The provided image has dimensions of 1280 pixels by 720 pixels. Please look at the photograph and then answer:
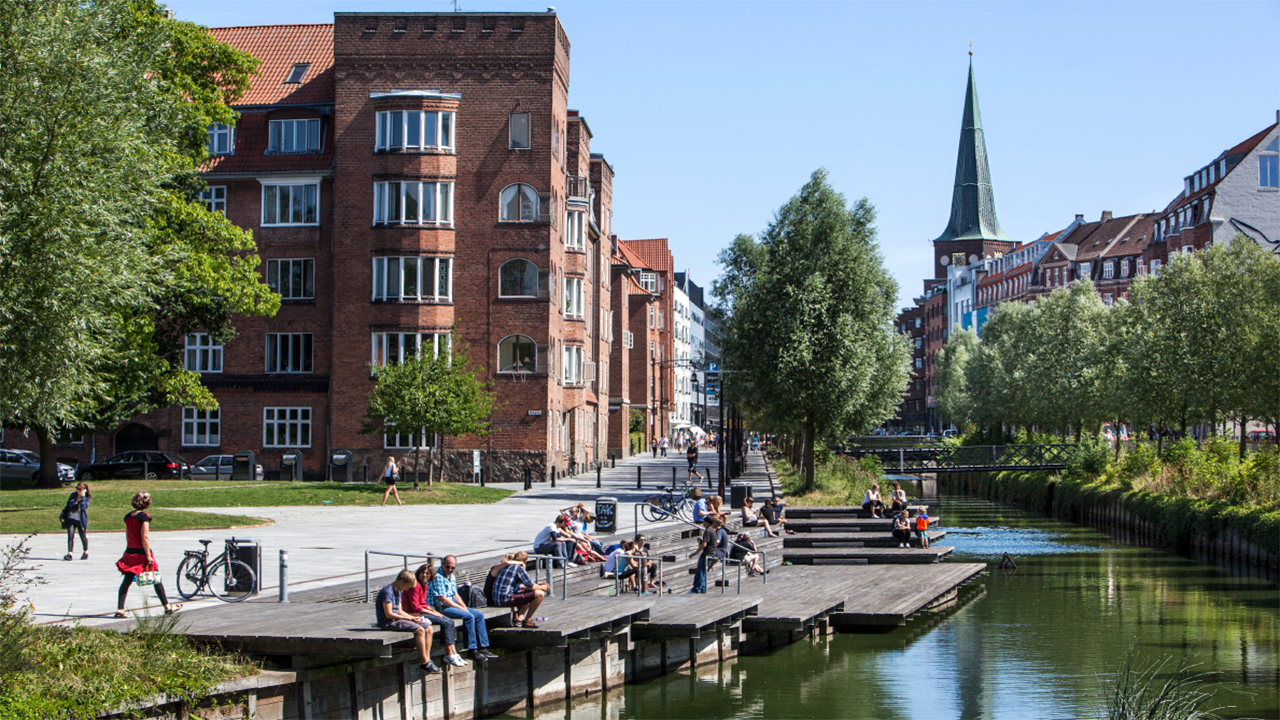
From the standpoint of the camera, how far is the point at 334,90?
5616 centimetres

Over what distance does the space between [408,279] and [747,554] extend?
27239 mm

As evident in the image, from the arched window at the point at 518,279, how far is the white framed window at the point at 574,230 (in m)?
8.83

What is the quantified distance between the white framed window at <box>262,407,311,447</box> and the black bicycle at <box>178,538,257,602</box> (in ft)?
121

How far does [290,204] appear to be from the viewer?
182 ft

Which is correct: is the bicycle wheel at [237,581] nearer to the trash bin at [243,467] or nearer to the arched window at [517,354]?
the trash bin at [243,467]

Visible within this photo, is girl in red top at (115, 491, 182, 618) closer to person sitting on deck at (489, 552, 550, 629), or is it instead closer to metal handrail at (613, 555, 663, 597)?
person sitting on deck at (489, 552, 550, 629)

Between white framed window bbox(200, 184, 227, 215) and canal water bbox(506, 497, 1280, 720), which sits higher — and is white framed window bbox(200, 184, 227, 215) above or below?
above

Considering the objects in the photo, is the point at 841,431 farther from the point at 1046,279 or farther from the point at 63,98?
the point at 1046,279

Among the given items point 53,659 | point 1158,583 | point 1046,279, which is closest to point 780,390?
point 1158,583

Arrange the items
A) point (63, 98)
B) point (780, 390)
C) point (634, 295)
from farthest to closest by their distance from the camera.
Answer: point (634, 295)
point (780, 390)
point (63, 98)

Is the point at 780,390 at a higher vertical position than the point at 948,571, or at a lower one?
higher

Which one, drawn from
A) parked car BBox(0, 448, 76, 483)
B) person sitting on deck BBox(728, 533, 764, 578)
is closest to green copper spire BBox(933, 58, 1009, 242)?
parked car BBox(0, 448, 76, 483)

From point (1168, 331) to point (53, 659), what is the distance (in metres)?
46.7

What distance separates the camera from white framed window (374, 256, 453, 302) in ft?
174
